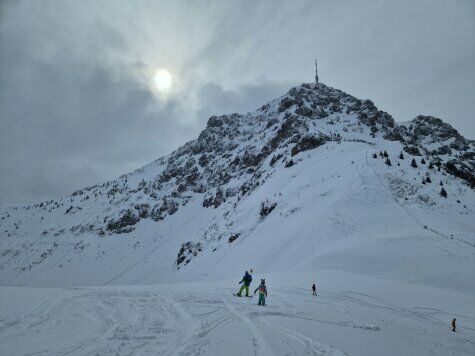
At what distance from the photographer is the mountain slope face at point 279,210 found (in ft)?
83.4

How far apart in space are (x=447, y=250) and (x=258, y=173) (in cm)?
4013

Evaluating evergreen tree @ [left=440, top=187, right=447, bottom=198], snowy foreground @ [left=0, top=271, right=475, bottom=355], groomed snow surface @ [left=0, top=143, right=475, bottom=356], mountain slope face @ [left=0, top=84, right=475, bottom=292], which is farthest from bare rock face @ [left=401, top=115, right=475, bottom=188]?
snowy foreground @ [left=0, top=271, right=475, bottom=355]

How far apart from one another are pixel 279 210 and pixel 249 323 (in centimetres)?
2655

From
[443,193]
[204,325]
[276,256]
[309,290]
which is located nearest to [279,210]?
[276,256]

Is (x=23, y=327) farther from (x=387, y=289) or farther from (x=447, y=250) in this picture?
(x=447, y=250)

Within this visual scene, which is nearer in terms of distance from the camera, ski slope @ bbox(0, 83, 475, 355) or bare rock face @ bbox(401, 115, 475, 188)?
ski slope @ bbox(0, 83, 475, 355)

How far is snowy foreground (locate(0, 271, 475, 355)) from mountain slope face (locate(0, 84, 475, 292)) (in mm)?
4692

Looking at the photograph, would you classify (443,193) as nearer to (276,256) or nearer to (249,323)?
(276,256)

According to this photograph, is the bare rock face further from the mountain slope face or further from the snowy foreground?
the snowy foreground

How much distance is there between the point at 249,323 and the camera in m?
11.7

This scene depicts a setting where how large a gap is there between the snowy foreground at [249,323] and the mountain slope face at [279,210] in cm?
469

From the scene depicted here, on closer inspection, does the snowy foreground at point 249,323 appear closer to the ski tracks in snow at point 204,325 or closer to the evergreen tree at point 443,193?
the ski tracks in snow at point 204,325

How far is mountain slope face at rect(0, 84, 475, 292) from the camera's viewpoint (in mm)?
25406

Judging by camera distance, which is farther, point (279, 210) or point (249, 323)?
point (279, 210)
